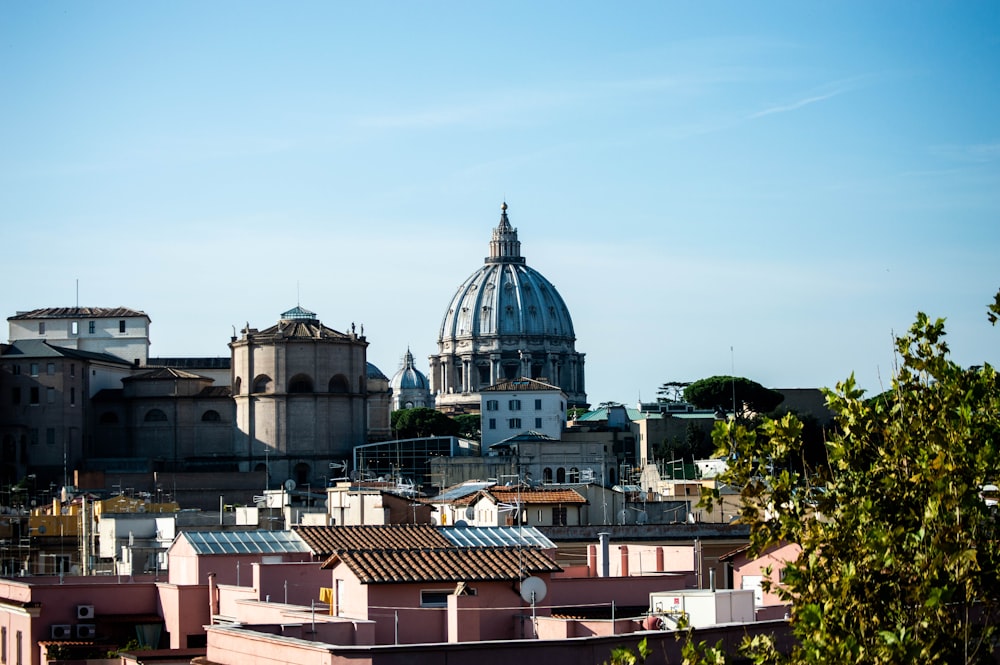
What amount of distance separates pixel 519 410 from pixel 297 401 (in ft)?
72.7

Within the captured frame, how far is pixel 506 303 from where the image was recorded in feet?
429

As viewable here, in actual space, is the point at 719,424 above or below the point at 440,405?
below

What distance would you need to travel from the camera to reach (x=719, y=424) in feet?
28.7

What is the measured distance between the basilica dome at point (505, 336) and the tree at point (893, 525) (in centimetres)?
11587

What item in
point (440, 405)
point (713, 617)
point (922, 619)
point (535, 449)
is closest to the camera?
point (922, 619)

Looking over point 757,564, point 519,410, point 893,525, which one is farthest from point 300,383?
point 893,525

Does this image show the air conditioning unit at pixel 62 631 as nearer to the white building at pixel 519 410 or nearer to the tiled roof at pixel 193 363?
the tiled roof at pixel 193 363

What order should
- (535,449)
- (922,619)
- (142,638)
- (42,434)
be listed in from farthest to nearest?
(535,449)
(42,434)
(142,638)
(922,619)

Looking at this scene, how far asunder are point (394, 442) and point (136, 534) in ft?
127

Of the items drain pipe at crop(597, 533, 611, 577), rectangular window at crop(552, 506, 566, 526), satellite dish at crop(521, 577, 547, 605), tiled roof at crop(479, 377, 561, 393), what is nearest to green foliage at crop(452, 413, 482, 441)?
tiled roof at crop(479, 377, 561, 393)

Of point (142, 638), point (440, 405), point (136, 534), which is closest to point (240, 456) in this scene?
point (136, 534)

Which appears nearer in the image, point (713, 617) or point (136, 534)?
point (713, 617)

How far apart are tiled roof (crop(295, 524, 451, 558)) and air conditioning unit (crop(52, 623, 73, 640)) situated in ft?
7.68

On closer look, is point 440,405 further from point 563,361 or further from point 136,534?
point 136,534
